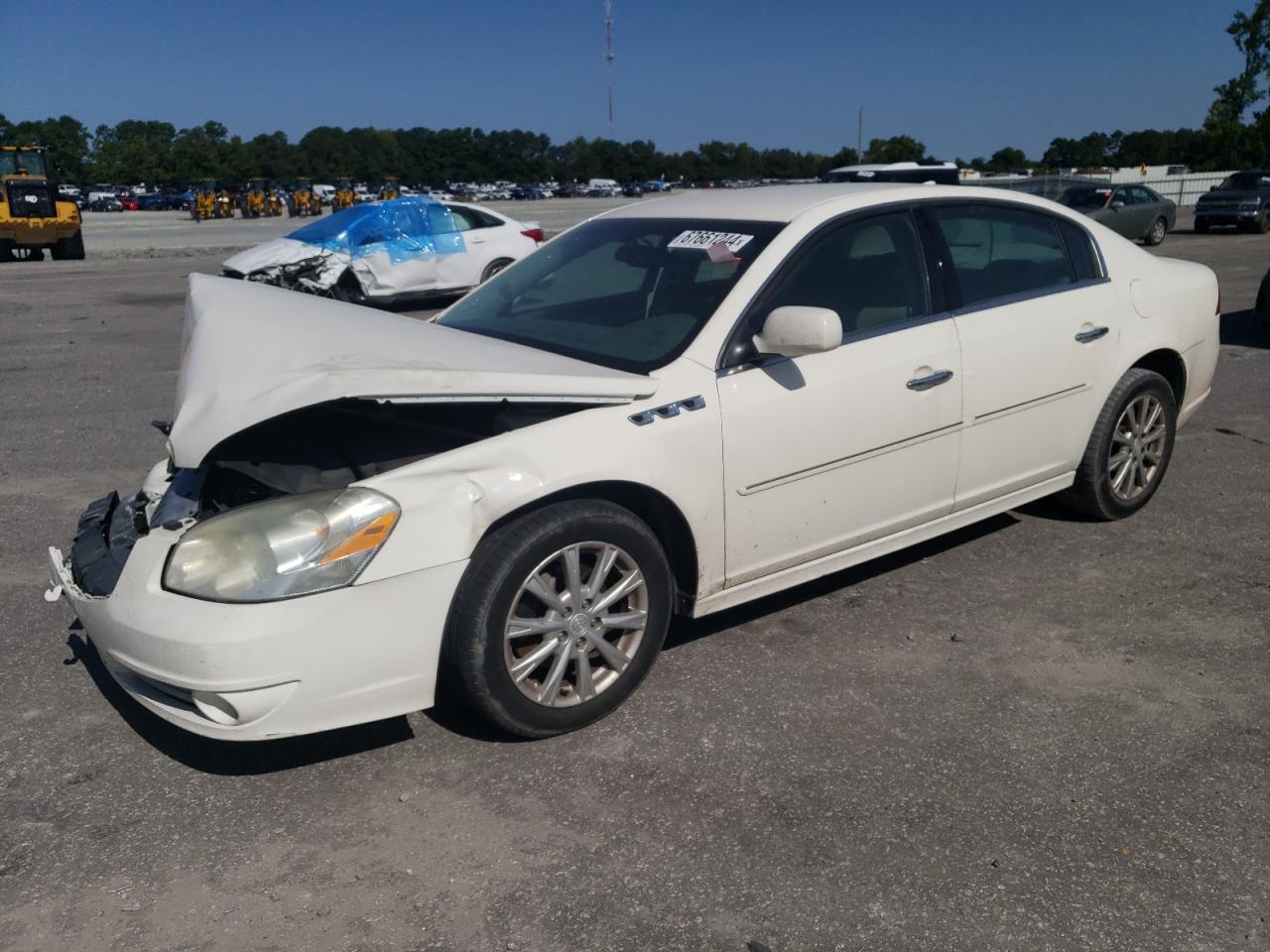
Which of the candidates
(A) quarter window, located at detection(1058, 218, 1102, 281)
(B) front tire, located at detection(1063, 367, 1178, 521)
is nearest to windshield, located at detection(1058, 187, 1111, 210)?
(B) front tire, located at detection(1063, 367, 1178, 521)

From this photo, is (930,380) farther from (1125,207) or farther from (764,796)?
(1125,207)

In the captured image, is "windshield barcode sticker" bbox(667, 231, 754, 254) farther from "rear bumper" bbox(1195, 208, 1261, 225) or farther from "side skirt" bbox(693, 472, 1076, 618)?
"rear bumper" bbox(1195, 208, 1261, 225)

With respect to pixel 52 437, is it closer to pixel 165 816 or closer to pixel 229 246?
pixel 165 816

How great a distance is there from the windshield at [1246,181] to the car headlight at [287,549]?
30316mm

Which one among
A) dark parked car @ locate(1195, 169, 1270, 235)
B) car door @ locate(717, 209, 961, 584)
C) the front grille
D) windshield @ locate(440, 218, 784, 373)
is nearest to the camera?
car door @ locate(717, 209, 961, 584)

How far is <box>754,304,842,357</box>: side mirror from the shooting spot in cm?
335

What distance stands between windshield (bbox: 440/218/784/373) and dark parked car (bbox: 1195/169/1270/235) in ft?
90.2

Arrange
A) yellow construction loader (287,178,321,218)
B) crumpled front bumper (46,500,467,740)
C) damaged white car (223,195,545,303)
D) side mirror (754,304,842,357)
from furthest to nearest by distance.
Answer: yellow construction loader (287,178,321,218), damaged white car (223,195,545,303), side mirror (754,304,842,357), crumpled front bumper (46,500,467,740)

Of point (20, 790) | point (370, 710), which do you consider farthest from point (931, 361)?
point (20, 790)

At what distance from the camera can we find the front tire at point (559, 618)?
300cm

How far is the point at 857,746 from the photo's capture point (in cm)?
321

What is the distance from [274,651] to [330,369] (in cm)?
78

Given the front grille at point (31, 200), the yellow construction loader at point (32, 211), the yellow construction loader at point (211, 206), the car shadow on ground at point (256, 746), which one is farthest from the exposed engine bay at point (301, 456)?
the yellow construction loader at point (211, 206)

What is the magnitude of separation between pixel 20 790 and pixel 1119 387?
14.5 ft
